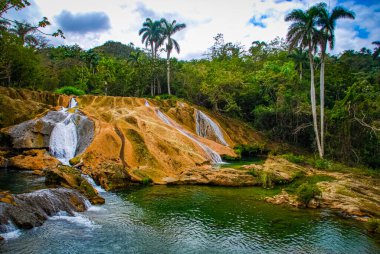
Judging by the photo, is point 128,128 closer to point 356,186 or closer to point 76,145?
point 76,145

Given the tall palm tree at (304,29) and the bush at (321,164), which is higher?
the tall palm tree at (304,29)

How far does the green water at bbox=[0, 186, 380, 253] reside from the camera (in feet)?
33.9

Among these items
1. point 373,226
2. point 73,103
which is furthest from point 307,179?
point 73,103

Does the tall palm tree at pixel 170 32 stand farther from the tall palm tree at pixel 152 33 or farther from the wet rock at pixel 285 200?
the wet rock at pixel 285 200

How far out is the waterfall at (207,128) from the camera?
36.6m

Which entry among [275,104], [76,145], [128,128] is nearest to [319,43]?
[275,104]

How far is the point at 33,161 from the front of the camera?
21.4 metres

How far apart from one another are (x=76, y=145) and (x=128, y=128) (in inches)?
178

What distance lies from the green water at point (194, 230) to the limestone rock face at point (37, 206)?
454 mm

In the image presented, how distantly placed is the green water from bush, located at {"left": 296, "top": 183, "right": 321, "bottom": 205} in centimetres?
87

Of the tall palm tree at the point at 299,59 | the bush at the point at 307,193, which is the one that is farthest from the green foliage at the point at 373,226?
the tall palm tree at the point at 299,59

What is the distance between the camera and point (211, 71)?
50500 mm

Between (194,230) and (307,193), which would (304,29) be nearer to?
(307,193)

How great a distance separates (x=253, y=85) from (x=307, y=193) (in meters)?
34.1
